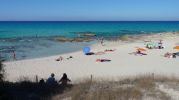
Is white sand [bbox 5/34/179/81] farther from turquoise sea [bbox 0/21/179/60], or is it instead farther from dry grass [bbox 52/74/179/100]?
turquoise sea [bbox 0/21/179/60]

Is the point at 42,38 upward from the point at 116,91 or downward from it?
downward

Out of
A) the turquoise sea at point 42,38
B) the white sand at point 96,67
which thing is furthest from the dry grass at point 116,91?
the turquoise sea at point 42,38

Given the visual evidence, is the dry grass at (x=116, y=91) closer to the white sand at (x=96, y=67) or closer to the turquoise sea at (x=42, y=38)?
the white sand at (x=96, y=67)

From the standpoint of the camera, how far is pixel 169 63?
2691cm

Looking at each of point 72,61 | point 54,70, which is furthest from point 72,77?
point 72,61

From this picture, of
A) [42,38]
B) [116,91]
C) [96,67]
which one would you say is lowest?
[42,38]

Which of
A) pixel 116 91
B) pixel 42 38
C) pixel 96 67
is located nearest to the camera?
pixel 116 91

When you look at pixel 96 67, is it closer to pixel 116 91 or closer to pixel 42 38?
pixel 116 91

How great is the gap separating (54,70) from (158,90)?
37.9 feet

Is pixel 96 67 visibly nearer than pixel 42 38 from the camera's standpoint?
Yes

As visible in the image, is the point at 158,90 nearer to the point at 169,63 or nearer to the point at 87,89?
the point at 87,89

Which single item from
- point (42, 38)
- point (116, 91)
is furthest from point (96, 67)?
point (42, 38)

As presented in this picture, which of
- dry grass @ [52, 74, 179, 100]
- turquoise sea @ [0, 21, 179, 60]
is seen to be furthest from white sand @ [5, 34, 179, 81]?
turquoise sea @ [0, 21, 179, 60]

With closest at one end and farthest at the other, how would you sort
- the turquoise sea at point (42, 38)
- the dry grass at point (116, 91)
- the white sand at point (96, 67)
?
1. the dry grass at point (116, 91)
2. the white sand at point (96, 67)
3. the turquoise sea at point (42, 38)
